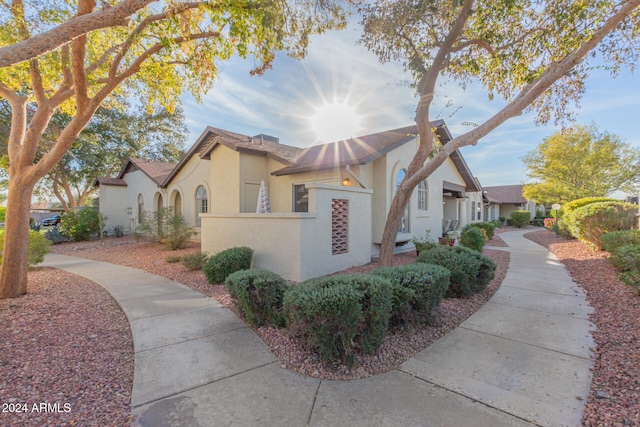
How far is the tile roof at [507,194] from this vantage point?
3619 cm

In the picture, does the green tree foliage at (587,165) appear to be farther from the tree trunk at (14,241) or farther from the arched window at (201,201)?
the tree trunk at (14,241)

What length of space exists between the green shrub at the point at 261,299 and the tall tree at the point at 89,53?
4997mm

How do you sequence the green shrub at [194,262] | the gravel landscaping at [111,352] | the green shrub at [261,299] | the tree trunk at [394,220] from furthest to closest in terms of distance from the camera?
the green shrub at [194,262], the tree trunk at [394,220], the green shrub at [261,299], the gravel landscaping at [111,352]

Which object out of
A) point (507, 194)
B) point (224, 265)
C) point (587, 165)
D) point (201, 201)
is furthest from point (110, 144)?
point (507, 194)

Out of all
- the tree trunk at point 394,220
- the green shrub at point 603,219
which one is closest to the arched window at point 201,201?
the tree trunk at point 394,220

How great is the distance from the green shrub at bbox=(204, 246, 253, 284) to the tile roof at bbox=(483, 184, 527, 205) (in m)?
36.9

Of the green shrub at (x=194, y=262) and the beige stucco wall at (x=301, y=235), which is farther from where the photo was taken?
the green shrub at (x=194, y=262)

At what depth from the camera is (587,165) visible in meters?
24.7

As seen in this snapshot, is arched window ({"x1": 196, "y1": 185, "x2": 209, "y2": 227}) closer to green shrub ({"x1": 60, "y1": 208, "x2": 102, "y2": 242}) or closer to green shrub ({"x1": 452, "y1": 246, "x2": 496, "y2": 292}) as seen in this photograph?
green shrub ({"x1": 60, "y1": 208, "x2": 102, "y2": 242})

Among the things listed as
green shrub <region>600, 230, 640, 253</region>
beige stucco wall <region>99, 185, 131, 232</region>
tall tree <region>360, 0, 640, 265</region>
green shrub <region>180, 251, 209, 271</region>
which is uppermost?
tall tree <region>360, 0, 640, 265</region>

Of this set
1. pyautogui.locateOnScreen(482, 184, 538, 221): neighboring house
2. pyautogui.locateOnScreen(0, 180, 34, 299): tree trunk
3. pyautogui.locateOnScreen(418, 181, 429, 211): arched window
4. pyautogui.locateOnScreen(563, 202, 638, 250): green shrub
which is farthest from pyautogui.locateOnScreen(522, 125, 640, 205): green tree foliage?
pyautogui.locateOnScreen(0, 180, 34, 299): tree trunk

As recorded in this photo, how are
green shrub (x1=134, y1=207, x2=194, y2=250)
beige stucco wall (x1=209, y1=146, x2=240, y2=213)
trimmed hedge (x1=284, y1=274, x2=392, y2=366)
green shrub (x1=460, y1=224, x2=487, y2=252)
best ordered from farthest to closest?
1. green shrub (x1=134, y1=207, x2=194, y2=250)
2. beige stucco wall (x1=209, y1=146, x2=240, y2=213)
3. green shrub (x1=460, y1=224, x2=487, y2=252)
4. trimmed hedge (x1=284, y1=274, x2=392, y2=366)

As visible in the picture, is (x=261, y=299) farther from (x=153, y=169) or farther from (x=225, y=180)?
(x=153, y=169)

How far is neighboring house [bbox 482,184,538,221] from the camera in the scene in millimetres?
35125
